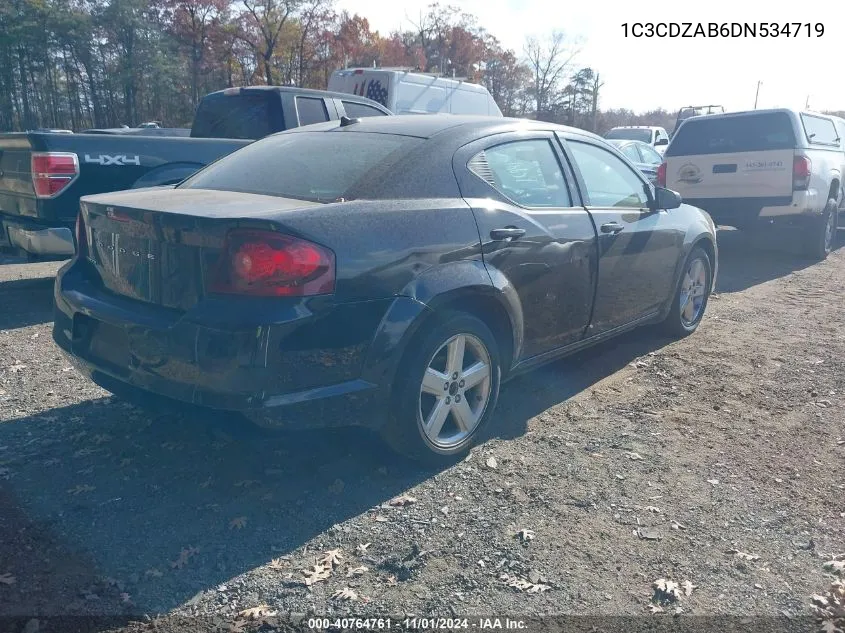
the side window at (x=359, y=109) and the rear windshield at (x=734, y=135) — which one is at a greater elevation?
the side window at (x=359, y=109)

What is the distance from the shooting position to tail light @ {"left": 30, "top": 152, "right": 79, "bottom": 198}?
19.2 ft

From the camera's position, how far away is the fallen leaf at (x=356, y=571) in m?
2.78

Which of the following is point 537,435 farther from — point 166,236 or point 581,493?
point 166,236

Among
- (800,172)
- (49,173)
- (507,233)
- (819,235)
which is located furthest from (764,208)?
(49,173)

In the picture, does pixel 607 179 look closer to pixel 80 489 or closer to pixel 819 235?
pixel 80 489

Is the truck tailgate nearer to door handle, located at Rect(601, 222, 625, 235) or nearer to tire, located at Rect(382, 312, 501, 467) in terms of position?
door handle, located at Rect(601, 222, 625, 235)

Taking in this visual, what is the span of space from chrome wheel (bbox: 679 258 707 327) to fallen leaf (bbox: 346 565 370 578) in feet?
12.8

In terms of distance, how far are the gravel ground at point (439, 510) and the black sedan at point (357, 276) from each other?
0.33 metres

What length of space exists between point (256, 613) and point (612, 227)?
321 centimetres

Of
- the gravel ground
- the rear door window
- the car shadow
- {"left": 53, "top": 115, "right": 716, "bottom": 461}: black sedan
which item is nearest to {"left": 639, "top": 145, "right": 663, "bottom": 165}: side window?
the car shadow

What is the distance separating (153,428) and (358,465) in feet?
3.96

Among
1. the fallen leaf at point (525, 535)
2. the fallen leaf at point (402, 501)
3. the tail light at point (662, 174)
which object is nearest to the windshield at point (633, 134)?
the tail light at point (662, 174)

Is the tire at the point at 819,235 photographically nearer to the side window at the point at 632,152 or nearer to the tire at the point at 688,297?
the tire at the point at 688,297

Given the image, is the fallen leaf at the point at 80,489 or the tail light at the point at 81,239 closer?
the fallen leaf at the point at 80,489
